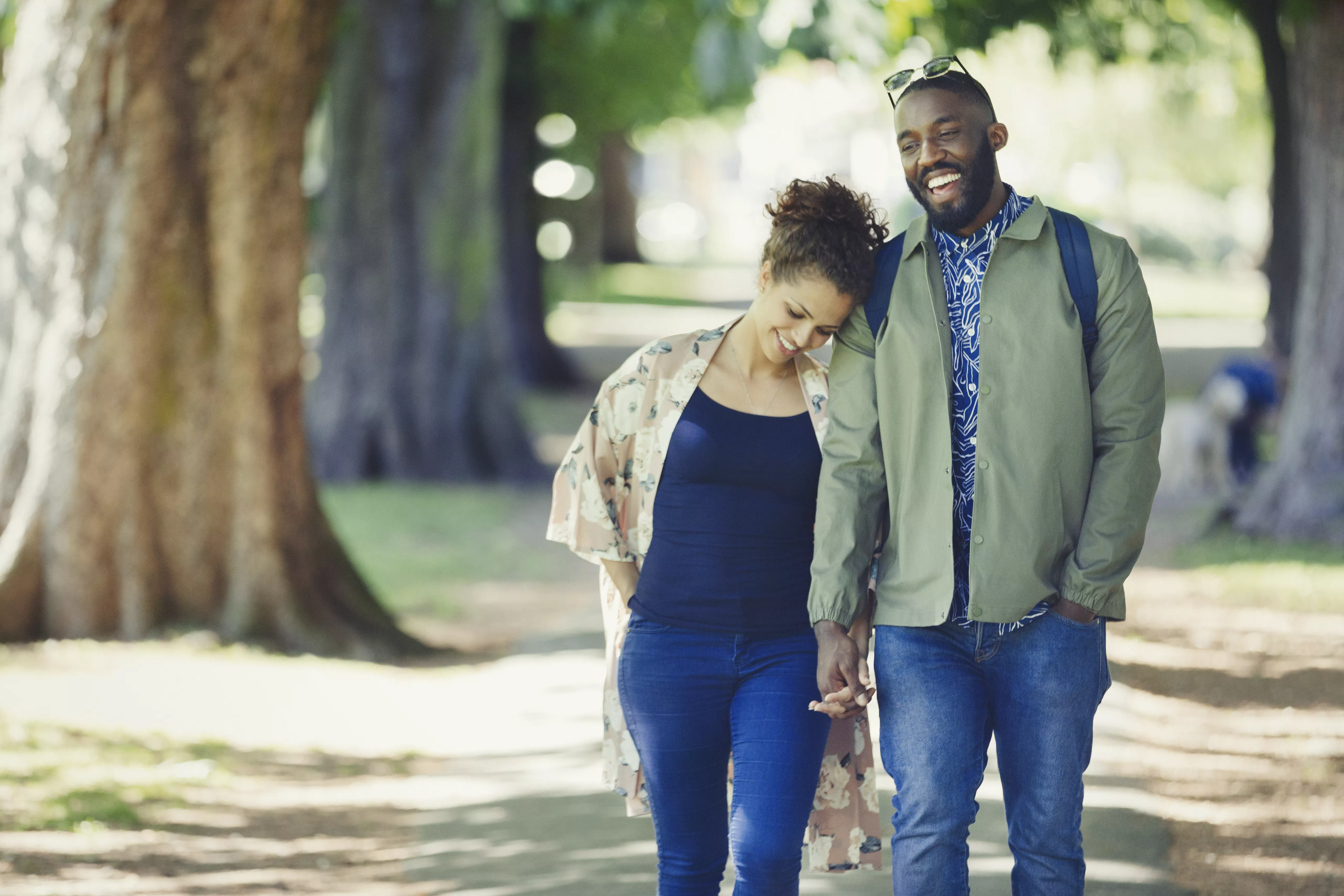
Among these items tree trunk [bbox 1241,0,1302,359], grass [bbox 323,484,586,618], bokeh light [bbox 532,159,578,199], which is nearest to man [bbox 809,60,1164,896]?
grass [bbox 323,484,586,618]

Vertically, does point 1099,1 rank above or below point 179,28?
above

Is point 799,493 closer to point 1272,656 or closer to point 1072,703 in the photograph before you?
point 1072,703

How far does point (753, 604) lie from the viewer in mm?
3467

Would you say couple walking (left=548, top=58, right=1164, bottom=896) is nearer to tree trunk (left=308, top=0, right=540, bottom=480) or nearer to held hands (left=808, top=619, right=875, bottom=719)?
held hands (left=808, top=619, right=875, bottom=719)

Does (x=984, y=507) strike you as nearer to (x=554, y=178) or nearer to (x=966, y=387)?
(x=966, y=387)

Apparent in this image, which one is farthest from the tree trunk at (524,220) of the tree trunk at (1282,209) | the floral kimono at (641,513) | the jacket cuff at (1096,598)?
the jacket cuff at (1096,598)

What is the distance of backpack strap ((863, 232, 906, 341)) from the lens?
3432 mm

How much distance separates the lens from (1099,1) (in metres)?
15.2

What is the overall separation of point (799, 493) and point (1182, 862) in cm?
232

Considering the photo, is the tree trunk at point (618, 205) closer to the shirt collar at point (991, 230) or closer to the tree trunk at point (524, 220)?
the tree trunk at point (524, 220)

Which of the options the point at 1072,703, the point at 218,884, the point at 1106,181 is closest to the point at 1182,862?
the point at 1072,703

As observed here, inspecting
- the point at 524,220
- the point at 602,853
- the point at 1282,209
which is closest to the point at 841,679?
the point at 602,853

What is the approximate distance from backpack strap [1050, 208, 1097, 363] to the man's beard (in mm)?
171

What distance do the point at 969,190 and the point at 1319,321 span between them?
774cm
